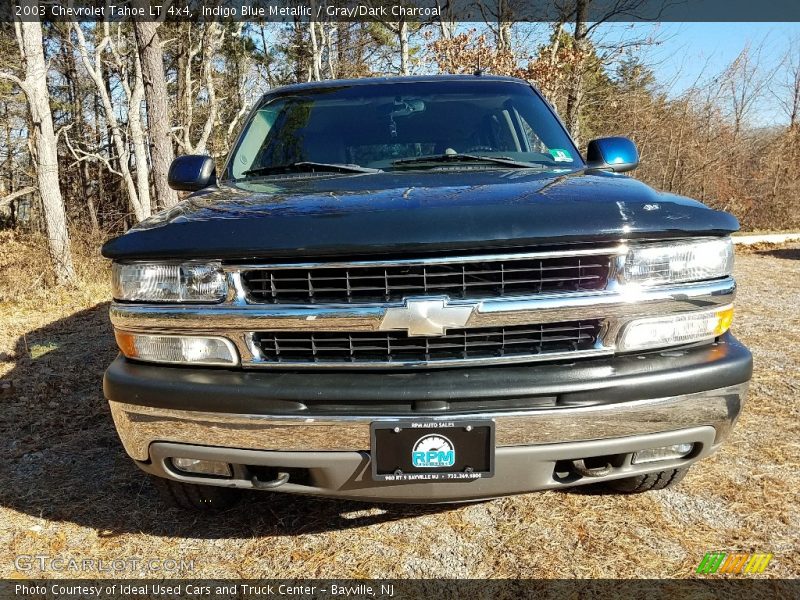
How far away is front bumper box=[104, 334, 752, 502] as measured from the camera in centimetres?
178

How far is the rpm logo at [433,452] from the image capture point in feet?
5.78

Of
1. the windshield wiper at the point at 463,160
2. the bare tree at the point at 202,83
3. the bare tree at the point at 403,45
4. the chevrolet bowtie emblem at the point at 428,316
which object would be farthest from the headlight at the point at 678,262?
the bare tree at the point at 403,45

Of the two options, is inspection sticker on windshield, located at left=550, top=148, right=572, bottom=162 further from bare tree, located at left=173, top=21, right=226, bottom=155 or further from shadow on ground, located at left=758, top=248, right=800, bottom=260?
bare tree, located at left=173, top=21, right=226, bottom=155

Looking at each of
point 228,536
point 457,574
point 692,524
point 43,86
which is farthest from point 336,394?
point 43,86

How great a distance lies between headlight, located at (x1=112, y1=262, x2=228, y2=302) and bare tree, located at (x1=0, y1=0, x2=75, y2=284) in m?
8.19

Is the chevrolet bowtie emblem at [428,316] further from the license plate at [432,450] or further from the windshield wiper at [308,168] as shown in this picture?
the windshield wiper at [308,168]

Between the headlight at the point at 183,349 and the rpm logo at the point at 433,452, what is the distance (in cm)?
67

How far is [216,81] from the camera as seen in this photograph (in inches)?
819

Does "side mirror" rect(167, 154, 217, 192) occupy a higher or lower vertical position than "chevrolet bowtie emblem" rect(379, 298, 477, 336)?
higher

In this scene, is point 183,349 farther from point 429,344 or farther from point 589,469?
point 589,469

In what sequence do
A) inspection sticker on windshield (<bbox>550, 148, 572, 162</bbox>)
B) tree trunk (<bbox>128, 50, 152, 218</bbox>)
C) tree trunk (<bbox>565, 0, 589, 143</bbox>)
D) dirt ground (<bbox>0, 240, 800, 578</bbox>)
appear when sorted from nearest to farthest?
1. dirt ground (<bbox>0, 240, 800, 578</bbox>)
2. inspection sticker on windshield (<bbox>550, 148, 572, 162</bbox>)
3. tree trunk (<bbox>128, 50, 152, 218</bbox>)
4. tree trunk (<bbox>565, 0, 589, 143</bbox>)

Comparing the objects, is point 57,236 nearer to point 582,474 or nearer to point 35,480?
point 35,480

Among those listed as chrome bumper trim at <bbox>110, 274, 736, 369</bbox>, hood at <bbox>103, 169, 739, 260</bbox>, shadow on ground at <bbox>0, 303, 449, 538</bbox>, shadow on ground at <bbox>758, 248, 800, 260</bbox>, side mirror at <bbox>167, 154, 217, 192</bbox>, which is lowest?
shadow on ground at <bbox>758, 248, 800, 260</bbox>

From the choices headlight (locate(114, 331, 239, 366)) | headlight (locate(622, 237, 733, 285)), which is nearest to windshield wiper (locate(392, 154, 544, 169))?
headlight (locate(622, 237, 733, 285))
